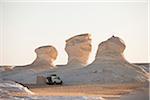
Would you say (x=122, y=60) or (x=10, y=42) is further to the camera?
(x=10, y=42)

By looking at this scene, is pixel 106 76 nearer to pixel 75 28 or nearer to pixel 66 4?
pixel 75 28

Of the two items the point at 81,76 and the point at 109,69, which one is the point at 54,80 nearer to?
the point at 81,76

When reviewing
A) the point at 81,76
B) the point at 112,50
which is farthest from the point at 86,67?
the point at 112,50

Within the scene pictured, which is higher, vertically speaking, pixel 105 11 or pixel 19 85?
pixel 105 11

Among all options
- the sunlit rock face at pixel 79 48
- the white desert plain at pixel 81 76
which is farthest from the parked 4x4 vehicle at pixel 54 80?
the sunlit rock face at pixel 79 48

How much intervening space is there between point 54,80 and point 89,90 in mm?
231

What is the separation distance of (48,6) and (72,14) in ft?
0.55

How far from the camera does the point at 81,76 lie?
175cm

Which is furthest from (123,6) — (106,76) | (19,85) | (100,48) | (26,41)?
(19,85)

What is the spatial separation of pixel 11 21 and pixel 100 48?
2.01ft

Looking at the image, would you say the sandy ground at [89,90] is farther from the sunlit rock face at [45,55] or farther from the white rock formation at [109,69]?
the sunlit rock face at [45,55]

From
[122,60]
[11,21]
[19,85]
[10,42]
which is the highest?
[11,21]

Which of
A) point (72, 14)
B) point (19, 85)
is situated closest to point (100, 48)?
point (72, 14)

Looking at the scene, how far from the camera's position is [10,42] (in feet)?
6.01
